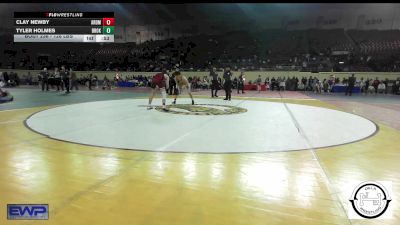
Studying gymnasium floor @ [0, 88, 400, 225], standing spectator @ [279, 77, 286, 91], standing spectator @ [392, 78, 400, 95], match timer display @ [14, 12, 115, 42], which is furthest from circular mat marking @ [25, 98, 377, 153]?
standing spectator @ [279, 77, 286, 91]

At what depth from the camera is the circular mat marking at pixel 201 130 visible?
5.96 metres

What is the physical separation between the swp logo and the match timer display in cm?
260

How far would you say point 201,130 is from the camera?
7.34 metres

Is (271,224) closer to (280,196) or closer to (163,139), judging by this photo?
(280,196)

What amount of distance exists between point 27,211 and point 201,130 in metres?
4.65

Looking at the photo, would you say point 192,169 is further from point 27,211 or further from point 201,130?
point 201,130

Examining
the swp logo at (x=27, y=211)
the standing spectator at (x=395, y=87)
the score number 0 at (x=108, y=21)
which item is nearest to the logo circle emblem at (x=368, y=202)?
the swp logo at (x=27, y=211)

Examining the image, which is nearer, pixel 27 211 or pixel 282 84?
pixel 27 211

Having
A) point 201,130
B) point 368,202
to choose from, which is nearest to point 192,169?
point 368,202

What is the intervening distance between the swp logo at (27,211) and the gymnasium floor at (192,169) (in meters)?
Answer: 0.07

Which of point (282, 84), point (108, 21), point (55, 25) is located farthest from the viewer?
point (282, 84)

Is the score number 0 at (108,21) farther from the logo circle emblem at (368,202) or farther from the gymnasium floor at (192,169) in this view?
the logo circle emblem at (368,202)

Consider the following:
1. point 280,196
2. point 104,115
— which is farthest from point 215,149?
point 104,115

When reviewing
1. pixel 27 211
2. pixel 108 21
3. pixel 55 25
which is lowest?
pixel 27 211
